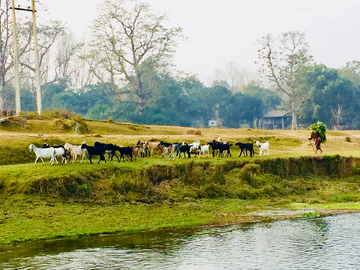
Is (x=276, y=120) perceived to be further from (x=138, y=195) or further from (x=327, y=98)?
(x=138, y=195)

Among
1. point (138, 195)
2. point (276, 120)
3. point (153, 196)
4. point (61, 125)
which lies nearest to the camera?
point (138, 195)

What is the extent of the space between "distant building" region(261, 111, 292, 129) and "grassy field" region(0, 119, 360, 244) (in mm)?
66354

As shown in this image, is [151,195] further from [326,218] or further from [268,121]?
[268,121]

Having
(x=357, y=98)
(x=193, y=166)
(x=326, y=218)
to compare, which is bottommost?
(x=326, y=218)

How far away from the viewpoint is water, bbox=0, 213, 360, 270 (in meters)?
13.2

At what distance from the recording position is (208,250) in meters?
14.5

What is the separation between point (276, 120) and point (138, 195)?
252 ft

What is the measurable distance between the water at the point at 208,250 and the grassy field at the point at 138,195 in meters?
1.18

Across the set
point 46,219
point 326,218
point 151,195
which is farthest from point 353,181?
point 46,219

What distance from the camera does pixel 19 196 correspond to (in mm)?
18828

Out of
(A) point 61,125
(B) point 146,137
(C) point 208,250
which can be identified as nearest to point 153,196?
(C) point 208,250

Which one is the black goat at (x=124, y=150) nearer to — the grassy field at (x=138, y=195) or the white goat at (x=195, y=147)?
the grassy field at (x=138, y=195)

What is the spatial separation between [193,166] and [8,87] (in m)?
61.8

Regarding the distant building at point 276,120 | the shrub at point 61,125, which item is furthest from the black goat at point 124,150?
the distant building at point 276,120
